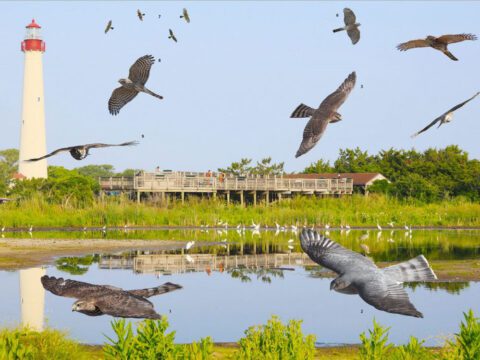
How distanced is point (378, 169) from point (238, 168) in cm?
1542

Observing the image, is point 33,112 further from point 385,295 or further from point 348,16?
point 385,295

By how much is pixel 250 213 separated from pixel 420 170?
94.6 feet

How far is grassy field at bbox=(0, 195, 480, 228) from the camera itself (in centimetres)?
6169

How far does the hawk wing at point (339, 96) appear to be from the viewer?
34.0 ft

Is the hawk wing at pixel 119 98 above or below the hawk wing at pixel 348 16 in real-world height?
below

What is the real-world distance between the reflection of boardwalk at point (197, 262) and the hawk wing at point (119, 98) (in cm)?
2358

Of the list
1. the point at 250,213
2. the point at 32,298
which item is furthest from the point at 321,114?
the point at 250,213

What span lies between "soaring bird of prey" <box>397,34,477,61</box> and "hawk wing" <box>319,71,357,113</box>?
111 cm

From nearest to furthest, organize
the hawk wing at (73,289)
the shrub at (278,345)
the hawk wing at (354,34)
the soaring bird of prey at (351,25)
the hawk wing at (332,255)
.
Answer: the hawk wing at (332,255) < the hawk wing at (73,289) < the shrub at (278,345) < the hawk wing at (354,34) < the soaring bird of prey at (351,25)

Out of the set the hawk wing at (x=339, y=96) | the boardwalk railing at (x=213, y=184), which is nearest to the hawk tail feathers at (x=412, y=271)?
the hawk wing at (x=339, y=96)

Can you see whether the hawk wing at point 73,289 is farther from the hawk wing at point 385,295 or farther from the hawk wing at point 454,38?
the hawk wing at point 454,38

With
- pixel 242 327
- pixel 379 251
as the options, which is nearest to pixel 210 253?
pixel 379 251

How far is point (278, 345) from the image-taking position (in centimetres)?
1102

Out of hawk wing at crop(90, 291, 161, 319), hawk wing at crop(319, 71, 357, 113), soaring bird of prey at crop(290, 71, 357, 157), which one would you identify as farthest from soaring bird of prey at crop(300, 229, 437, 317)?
hawk wing at crop(90, 291, 161, 319)
